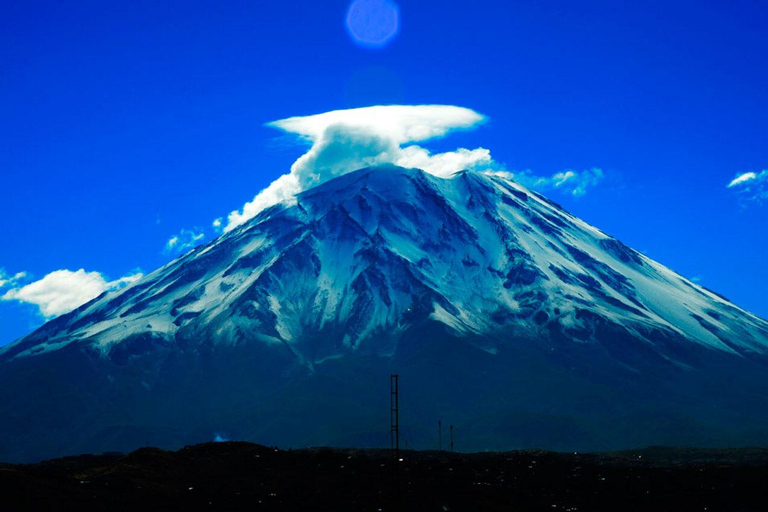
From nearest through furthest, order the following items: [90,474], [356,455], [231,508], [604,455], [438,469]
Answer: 1. [231,508]
2. [90,474]
3. [438,469]
4. [356,455]
5. [604,455]

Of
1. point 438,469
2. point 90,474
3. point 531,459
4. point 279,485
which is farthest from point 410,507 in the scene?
point 531,459

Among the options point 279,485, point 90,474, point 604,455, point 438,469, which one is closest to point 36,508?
point 90,474

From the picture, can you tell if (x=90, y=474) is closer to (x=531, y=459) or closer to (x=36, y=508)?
(x=36, y=508)

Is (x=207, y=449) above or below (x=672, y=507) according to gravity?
above

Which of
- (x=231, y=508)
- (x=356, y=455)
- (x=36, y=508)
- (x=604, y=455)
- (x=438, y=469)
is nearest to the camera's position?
(x=36, y=508)

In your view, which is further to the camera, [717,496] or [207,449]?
[207,449]

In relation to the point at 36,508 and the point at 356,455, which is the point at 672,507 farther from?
the point at 36,508
